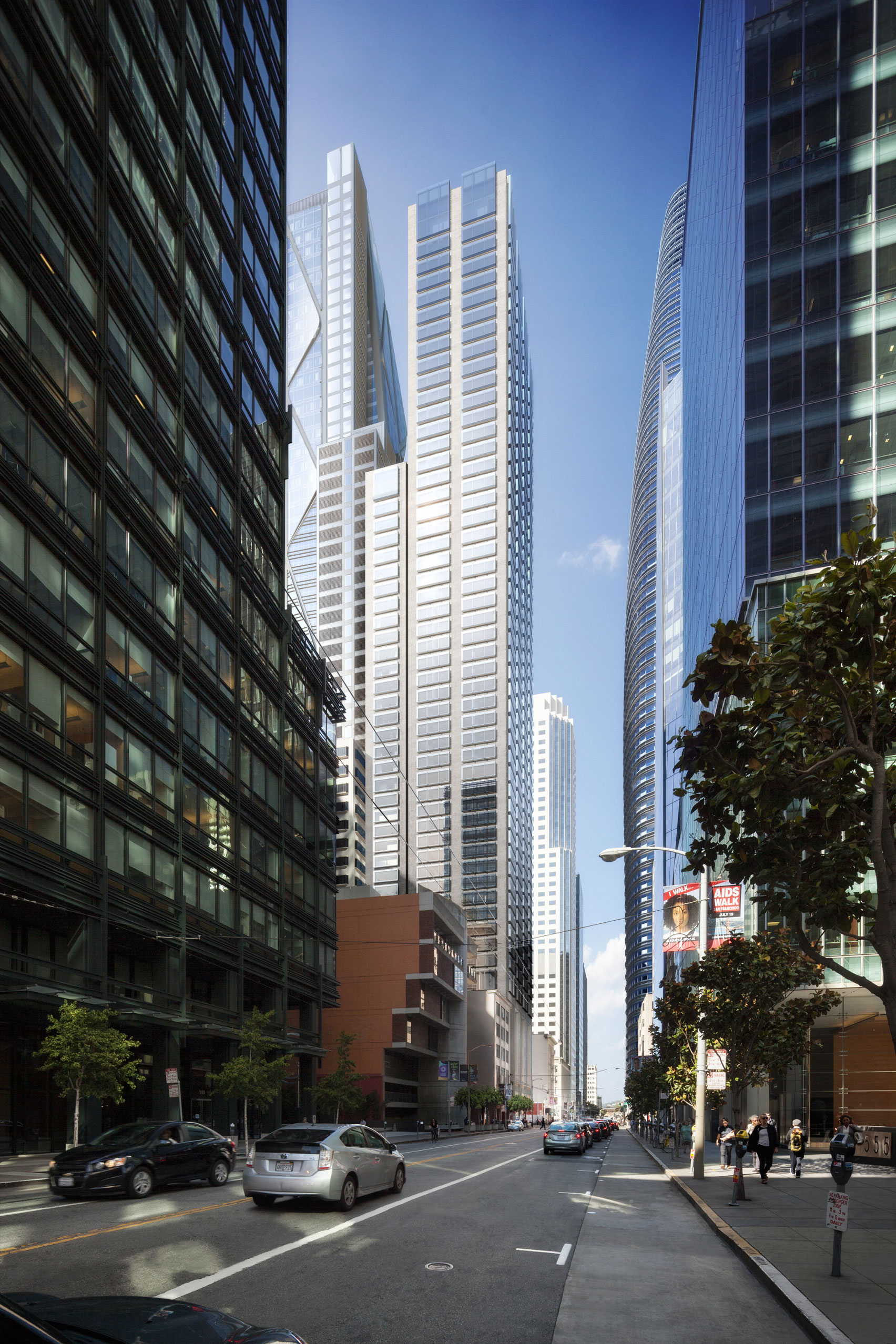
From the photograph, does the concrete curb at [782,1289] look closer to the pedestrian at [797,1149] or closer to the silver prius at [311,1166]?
the silver prius at [311,1166]

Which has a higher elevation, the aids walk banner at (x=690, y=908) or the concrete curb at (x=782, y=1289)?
the aids walk banner at (x=690, y=908)

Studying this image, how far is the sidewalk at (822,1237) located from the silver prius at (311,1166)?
5954 millimetres

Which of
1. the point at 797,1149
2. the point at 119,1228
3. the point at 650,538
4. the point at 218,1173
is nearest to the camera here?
the point at 119,1228

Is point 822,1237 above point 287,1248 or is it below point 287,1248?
below

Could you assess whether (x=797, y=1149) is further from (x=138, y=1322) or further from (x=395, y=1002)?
(x=395, y=1002)

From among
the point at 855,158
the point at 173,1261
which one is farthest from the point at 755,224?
the point at 173,1261

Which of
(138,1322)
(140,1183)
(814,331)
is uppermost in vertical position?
(814,331)

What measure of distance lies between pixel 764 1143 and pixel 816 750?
16.4 meters

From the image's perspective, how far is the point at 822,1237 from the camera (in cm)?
1508

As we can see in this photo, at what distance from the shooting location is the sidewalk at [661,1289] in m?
9.27

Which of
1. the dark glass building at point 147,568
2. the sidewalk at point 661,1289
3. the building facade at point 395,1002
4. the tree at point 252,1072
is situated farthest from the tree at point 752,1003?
the building facade at point 395,1002

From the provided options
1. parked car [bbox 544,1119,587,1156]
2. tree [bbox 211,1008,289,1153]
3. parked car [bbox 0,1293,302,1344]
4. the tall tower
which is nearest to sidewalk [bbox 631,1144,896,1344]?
parked car [bbox 0,1293,302,1344]

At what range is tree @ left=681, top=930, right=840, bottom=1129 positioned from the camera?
28766 millimetres

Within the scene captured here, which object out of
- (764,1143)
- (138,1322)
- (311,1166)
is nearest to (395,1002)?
(764,1143)
